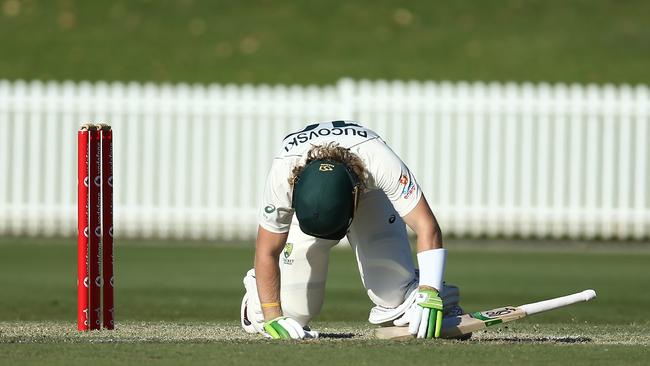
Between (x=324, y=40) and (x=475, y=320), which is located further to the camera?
(x=324, y=40)

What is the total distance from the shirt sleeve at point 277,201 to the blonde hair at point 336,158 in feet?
0.21

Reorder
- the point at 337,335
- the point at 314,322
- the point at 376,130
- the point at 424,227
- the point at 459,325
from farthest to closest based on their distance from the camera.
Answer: the point at 376,130 → the point at 314,322 → the point at 337,335 → the point at 459,325 → the point at 424,227

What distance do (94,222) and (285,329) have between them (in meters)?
1.11

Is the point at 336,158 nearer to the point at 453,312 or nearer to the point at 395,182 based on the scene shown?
the point at 395,182

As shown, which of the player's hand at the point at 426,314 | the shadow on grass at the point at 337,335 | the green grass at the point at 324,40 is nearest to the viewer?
the player's hand at the point at 426,314

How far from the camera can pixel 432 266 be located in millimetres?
5832

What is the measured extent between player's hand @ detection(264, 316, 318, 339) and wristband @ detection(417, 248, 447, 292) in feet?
1.85

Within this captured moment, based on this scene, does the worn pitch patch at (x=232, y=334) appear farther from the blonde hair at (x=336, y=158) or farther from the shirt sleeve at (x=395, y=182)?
the blonde hair at (x=336, y=158)

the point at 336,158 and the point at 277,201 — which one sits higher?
the point at 336,158

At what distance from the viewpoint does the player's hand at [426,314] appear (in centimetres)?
575

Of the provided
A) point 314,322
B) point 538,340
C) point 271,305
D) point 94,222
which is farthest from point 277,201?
point 314,322

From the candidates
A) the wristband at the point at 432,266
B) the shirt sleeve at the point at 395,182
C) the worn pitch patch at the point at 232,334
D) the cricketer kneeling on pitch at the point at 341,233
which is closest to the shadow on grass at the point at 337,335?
the worn pitch patch at the point at 232,334

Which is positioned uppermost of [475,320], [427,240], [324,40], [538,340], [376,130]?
[324,40]

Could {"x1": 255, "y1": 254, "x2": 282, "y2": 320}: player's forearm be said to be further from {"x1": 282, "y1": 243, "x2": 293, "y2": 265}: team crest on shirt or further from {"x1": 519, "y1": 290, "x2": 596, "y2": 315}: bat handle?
{"x1": 519, "y1": 290, "x2": 596, "y2": 315}: bat handle
